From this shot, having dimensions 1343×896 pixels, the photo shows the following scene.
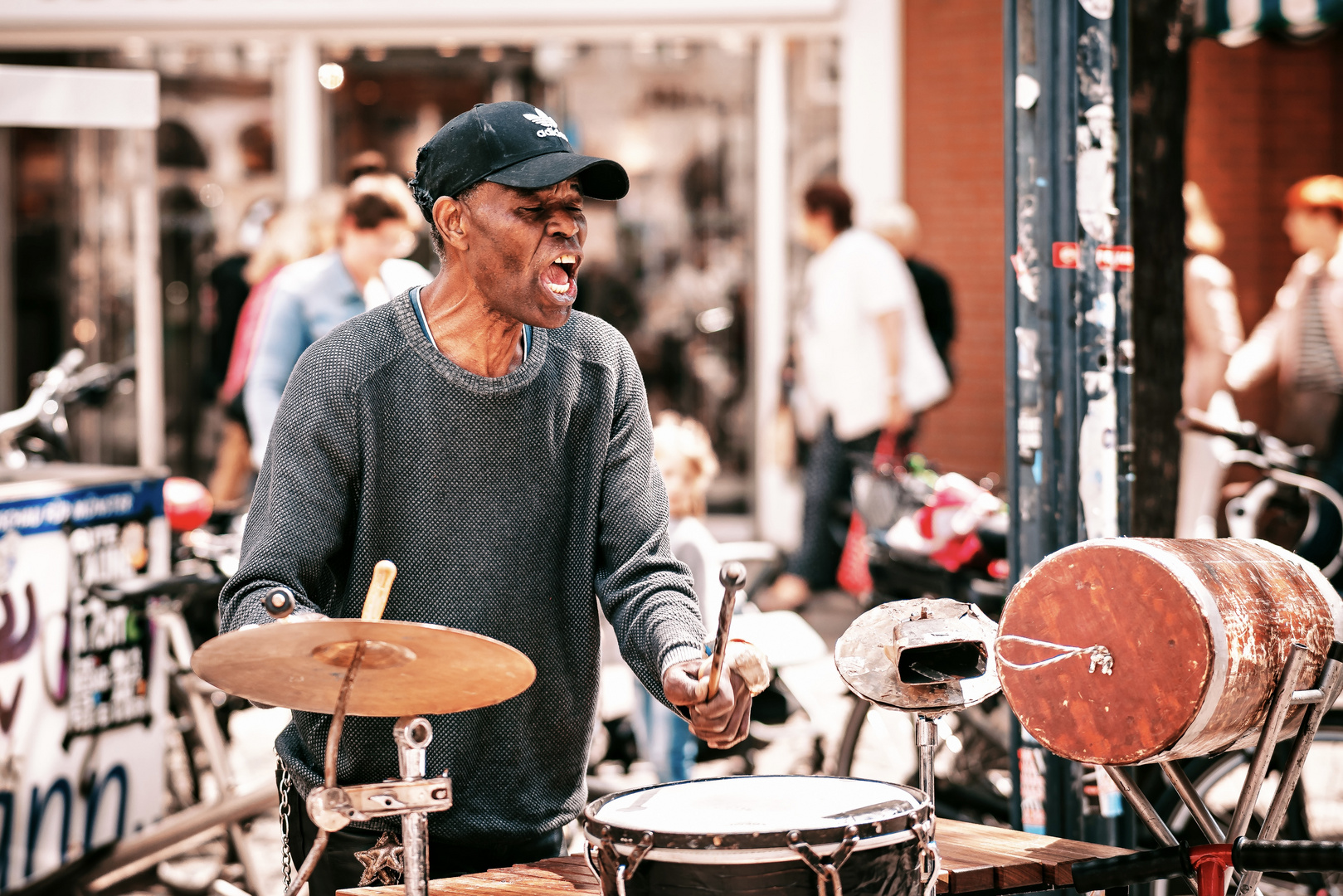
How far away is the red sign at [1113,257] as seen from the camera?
3.29 m

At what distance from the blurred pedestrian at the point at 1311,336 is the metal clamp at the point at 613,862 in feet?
17.7

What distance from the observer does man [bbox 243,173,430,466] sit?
17.5ft

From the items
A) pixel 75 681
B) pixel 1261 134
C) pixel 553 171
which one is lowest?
pixel 75 681

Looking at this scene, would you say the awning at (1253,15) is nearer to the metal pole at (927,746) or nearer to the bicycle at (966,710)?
the bicycle at (966,710)

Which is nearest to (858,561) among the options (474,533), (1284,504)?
(1284,504)

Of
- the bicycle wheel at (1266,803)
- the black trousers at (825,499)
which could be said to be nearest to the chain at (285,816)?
the bicycle wheel at (1266,803)

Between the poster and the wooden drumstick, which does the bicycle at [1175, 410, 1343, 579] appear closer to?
the poster

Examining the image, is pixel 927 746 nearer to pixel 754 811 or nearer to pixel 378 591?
Result: pixel 754 811

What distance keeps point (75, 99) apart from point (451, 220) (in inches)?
115

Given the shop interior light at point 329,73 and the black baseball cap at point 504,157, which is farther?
the shop interior light at point 329,73

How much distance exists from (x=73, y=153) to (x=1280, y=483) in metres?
8.17

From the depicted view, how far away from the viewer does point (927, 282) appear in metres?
8.54

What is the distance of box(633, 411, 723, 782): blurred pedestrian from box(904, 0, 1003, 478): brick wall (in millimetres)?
4788

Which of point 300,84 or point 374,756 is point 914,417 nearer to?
point 300,84
